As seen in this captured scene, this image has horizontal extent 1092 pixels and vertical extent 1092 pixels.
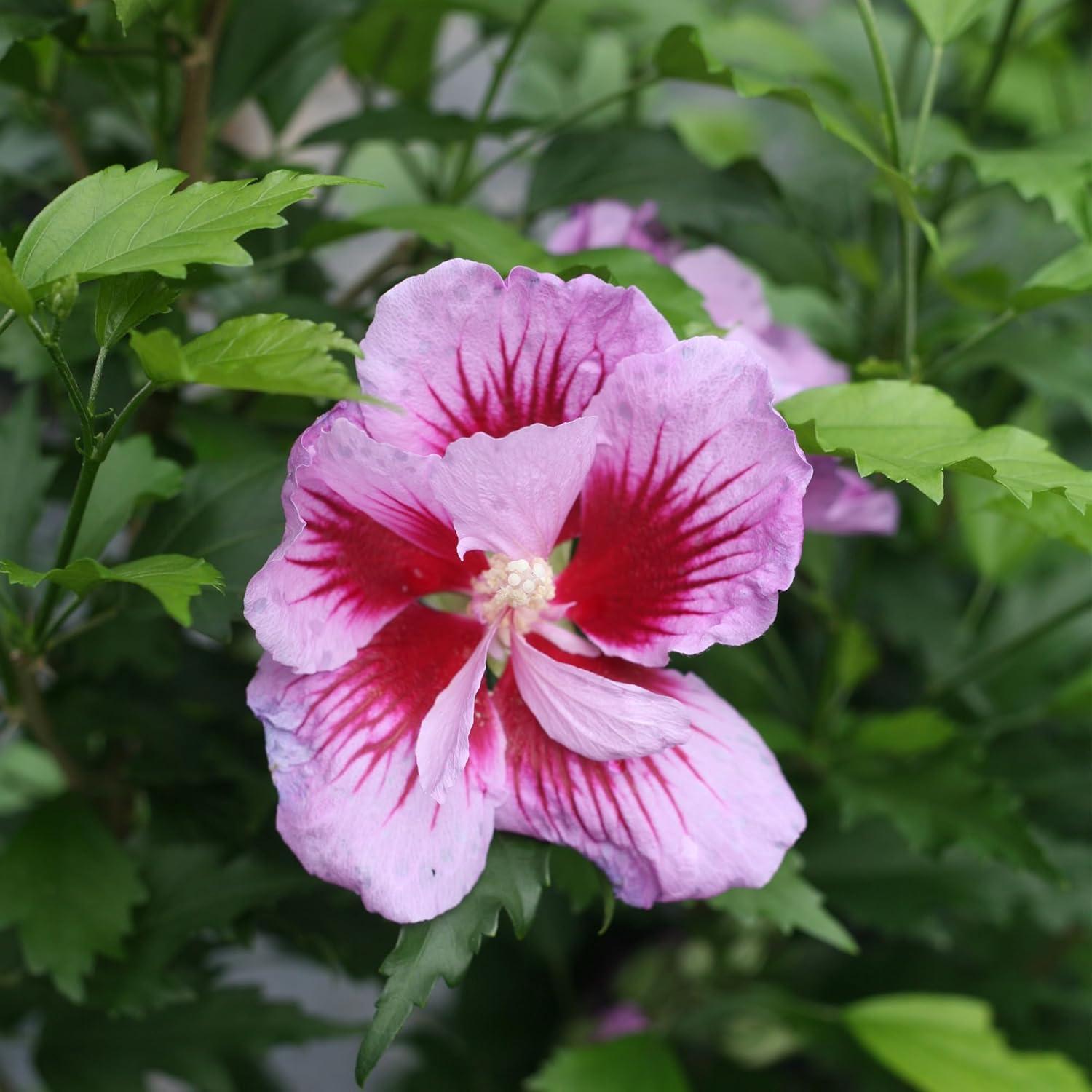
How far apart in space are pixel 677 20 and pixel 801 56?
0.13m

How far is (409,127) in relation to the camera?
681 mm

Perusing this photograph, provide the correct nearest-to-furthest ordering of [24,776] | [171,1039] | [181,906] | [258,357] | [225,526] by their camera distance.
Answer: [258,357] → [225,526] → [181,906] → [171,1039] → [24,776]

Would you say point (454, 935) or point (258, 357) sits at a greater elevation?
point (258, 357)

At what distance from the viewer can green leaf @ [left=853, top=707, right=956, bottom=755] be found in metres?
0.70

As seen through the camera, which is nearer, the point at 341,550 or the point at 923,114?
the point at 341,550

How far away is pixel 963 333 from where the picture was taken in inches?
28.7

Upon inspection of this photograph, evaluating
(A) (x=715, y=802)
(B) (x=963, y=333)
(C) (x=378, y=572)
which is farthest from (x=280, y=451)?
(B) (x=963, y=333)

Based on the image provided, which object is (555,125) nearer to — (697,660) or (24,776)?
(697,660)

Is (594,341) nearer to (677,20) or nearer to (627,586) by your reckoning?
(627,586)

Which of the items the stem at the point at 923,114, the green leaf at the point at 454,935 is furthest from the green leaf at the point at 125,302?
the stem at the point at 923,114

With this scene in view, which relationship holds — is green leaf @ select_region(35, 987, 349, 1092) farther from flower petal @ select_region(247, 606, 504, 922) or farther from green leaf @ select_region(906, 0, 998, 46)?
green leaf @ select_region(906, 0, 998, 46)

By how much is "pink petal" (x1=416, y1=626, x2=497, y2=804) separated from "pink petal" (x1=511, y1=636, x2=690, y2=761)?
0.08 ft

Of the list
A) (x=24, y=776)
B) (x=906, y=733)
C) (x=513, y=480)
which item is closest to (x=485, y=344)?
(x=513, y=480)

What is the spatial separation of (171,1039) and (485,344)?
504mm
